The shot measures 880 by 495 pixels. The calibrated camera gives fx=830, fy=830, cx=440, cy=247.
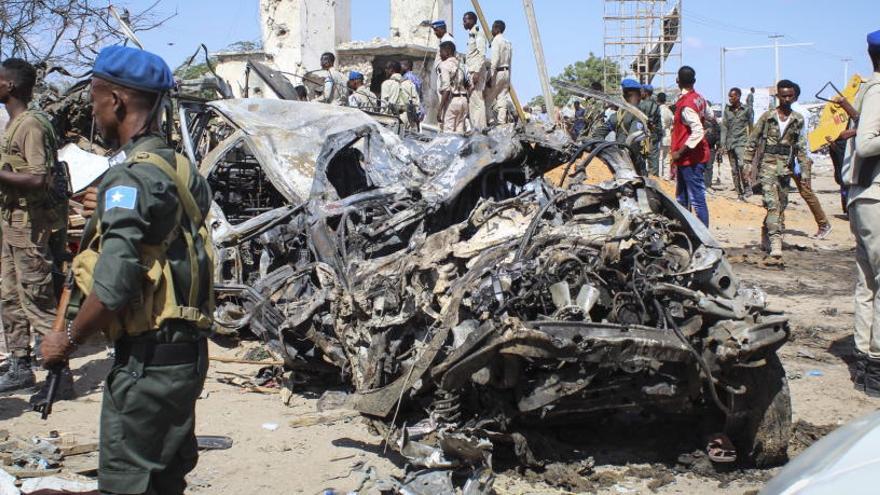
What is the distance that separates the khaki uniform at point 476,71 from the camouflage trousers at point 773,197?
15.8 feet

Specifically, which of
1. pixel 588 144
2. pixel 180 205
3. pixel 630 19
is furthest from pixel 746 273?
pixel 630 19

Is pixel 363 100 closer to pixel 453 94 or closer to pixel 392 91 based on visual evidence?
pixel 392 91

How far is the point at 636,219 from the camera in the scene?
169 inches

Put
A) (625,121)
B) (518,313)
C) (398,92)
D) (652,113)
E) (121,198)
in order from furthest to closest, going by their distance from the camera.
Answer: (398,92)
(652,113)
(625,121)
(518,313)
(121,198)

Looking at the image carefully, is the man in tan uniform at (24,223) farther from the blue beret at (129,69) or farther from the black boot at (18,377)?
the blue beret at (129,69)

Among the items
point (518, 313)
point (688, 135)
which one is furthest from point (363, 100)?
point (518, 313)

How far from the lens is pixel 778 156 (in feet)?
33.4

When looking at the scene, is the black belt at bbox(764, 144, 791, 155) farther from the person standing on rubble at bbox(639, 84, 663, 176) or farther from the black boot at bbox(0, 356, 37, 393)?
the black boot at bbox(0, 356, 37, 393)

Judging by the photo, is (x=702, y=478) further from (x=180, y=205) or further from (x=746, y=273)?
(x=746, y=273)

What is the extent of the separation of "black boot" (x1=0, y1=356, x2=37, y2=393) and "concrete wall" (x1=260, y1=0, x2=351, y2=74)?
14.0 m

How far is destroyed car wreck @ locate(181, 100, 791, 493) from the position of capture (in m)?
3.82

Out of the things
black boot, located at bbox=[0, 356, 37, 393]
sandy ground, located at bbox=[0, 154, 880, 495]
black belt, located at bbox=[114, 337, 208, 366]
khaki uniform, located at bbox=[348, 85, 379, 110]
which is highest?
khaki uniform, located at bbox=[348, 85, 379, 110]

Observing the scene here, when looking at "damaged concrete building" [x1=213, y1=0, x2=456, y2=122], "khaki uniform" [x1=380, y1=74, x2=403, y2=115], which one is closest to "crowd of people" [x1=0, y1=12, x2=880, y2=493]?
"khaki uniform" [x1=380, y1=74, x2=403, y2=115]

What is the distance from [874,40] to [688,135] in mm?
3799
